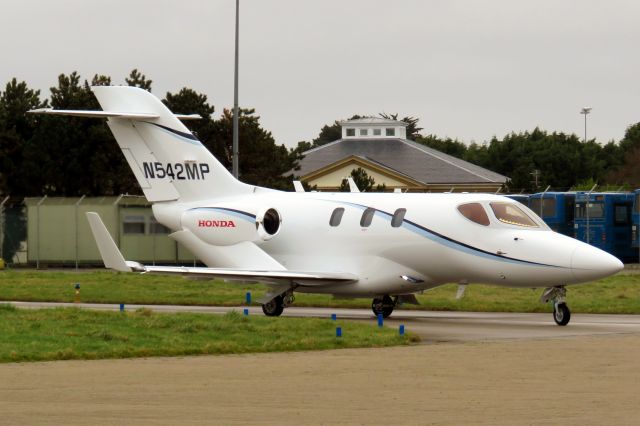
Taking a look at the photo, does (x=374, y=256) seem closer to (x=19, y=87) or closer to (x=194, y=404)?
(x=194, y=404)

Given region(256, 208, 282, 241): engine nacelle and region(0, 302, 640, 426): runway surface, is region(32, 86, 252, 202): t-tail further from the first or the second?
region(0, 302, 640, 426): runway surface

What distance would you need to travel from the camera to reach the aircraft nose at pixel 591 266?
2553 cm

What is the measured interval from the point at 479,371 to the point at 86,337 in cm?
673

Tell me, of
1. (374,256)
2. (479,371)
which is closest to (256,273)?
(374,256)

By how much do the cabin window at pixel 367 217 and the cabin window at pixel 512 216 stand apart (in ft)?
9.02

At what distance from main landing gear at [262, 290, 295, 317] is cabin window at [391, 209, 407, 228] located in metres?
2.71

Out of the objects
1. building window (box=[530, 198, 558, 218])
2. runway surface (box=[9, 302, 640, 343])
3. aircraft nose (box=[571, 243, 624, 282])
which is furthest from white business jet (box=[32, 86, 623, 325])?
building window (box=[530, 198, 558, 218])

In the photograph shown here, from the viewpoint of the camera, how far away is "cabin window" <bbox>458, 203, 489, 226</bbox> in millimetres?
27062

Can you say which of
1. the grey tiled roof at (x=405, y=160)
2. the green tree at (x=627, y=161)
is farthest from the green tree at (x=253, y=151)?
the green tree at (x=627, y=161)

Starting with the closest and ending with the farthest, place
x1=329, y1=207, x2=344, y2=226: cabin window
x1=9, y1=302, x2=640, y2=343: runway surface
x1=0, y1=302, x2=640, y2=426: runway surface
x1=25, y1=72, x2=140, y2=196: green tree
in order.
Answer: x1=0, y1=302, x2=640, y2=426: runway surface < x1=9, y1=302, x2=640, y2=343: runway surface < x1=329, y1=207, x2=344, y2=226: cabin window < x1=25, y1=72, x2=140, y2=196: green tree

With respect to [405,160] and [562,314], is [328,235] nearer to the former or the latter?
[562,314]

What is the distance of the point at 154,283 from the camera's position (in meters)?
40.5

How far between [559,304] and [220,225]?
8.19 metres

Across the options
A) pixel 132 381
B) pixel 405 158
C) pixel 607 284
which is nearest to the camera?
pixel 132 381
